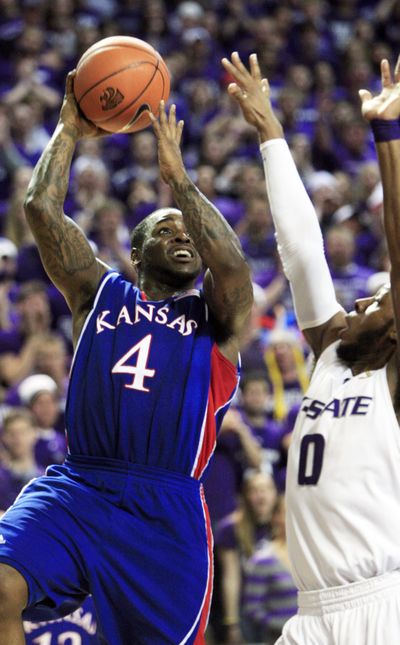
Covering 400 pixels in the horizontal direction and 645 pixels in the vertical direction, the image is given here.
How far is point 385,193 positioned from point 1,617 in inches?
73.4

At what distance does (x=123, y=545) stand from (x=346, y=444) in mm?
934

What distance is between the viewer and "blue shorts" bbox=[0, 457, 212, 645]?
12.8ft

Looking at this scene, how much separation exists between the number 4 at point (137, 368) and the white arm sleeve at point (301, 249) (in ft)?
2.00

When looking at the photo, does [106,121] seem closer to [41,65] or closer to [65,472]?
[65,472]

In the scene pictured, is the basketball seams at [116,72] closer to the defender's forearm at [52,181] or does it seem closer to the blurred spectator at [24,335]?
the defender's forearm at [52,181]

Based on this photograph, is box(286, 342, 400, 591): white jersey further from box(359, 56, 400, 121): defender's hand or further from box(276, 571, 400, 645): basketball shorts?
box(359, 56, 400, 121): defender's hand

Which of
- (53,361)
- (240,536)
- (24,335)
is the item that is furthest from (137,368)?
(24,335)

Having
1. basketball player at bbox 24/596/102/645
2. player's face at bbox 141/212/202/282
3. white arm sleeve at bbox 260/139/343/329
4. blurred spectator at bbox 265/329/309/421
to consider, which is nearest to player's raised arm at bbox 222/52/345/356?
white arm sleeve at bbox 260/139/343/329

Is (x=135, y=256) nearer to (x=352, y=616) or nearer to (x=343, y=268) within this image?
(x=352, y=616)

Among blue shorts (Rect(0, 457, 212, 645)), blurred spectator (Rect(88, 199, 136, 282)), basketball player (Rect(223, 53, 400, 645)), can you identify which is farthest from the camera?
blurred spectator (Rect(88, 199, 136, 282))

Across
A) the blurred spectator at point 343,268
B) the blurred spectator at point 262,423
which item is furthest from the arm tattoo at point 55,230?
the blurred spectator at point 343,268

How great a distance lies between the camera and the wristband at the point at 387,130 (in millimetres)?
3293

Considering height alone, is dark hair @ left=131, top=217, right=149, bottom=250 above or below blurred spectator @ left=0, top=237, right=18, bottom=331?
A: below

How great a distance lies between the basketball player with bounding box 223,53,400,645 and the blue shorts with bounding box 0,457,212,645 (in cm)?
54
